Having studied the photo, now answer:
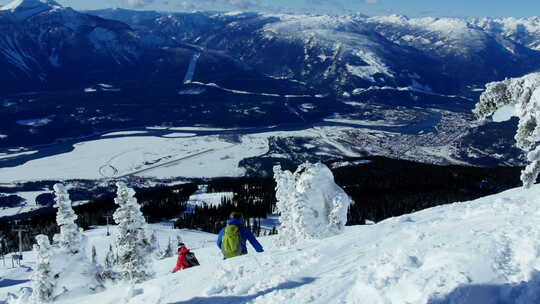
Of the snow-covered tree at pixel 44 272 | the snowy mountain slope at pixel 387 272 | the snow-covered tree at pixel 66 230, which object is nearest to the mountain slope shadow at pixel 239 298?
the snowy mountain slope at pixel 387 272

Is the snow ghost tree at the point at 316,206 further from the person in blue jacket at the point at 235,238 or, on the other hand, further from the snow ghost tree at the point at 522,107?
the person in blue jacket at the point at 235,238

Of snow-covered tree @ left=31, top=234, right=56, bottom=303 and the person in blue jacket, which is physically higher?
the person in blue jacket

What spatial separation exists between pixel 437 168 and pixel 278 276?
166345 millimetres

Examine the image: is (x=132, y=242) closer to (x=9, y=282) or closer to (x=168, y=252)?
(x=9, y=282)

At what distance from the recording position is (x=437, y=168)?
172 metres

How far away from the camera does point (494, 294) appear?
13859 millimetres

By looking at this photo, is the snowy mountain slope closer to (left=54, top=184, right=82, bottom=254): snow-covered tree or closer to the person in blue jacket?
the person in blue jacket

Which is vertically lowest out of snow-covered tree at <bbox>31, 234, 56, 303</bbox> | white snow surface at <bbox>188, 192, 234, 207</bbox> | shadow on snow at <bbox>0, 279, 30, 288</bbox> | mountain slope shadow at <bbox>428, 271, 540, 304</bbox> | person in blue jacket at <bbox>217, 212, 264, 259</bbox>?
white snow surface at <bbox>188, 192, 234, 207</bbox>

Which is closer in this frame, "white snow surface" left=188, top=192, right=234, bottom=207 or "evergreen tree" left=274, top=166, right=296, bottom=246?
"evergreen tree" left=274, top=166, right=296, bottom=246

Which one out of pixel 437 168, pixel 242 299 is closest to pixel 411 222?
pixel 242 299

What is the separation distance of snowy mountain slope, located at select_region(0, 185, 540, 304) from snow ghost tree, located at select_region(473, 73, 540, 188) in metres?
3.79

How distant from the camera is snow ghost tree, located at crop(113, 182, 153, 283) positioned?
35094mm

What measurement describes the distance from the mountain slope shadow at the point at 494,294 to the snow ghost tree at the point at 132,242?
2578 centimetres

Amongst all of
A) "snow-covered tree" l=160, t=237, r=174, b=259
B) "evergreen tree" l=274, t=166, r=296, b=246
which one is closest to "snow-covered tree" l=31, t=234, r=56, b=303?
"evergreen tree" l=274, t=166, r=296, b=246
